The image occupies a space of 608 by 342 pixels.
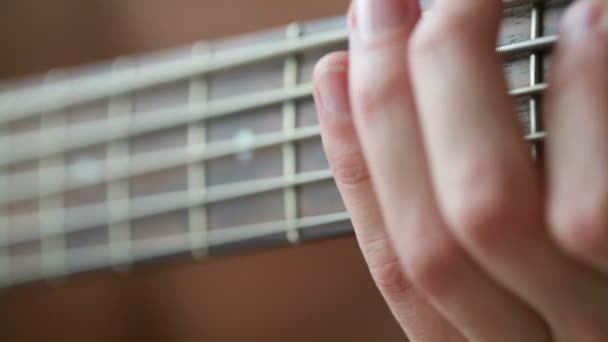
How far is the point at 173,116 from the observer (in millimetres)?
636

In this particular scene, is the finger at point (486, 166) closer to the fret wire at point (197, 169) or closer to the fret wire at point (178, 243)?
the fret wire at point (178, 243)

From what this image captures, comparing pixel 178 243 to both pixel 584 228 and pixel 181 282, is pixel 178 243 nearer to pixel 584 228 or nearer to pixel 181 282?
pixel 181 282

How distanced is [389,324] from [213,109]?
11.3 inches

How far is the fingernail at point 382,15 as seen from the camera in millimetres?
356

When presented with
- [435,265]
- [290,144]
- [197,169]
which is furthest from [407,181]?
[197,169]

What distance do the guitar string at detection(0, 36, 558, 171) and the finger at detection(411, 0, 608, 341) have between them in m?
0.07

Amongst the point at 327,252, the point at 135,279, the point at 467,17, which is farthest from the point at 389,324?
the point at 467,17

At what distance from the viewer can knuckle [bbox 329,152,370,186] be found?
0.40 meters

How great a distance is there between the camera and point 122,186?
0.69 meters

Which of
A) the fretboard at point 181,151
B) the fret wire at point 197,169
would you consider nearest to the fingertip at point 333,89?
the fretboard at point 181,151

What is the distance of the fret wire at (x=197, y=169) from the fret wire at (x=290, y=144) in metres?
0.10

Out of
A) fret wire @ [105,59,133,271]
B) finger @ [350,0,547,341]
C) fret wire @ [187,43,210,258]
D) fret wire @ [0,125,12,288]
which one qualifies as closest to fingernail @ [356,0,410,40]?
finger @ [350,0,547,341]

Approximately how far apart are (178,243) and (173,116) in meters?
0.12

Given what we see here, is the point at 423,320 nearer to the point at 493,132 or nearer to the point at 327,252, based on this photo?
the point at 493,132
